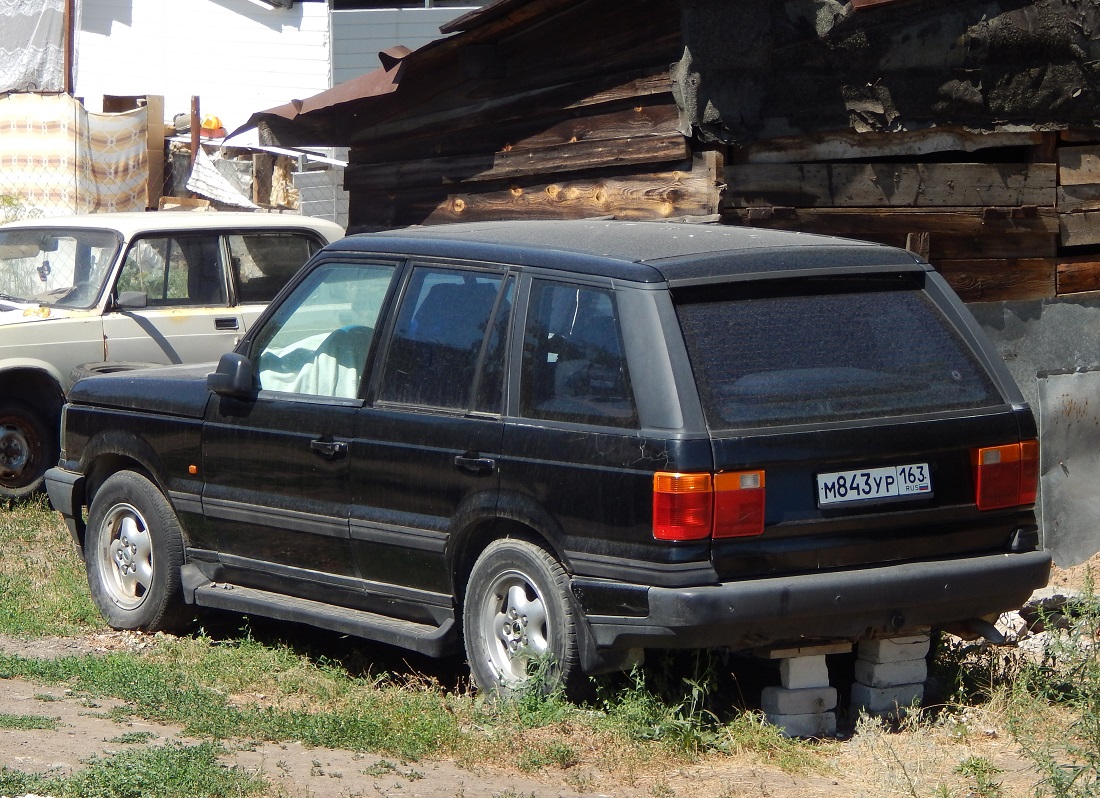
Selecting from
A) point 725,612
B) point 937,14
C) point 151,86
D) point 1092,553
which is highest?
point 151,86

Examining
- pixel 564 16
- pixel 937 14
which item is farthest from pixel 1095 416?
pixel 564 16

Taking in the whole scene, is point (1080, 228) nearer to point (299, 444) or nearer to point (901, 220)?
point (901, 220)

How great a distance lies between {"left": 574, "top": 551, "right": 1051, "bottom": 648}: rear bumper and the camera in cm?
442

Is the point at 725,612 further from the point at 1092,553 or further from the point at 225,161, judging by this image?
the point at 225,161

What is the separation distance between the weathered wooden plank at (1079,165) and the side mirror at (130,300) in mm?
5947

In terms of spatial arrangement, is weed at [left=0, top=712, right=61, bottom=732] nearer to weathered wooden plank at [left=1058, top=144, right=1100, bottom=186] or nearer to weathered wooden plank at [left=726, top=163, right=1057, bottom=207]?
weathered wooden plank at [left=726, top=163, right=1057, bottom=207]

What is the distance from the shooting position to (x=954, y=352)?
16.3ft

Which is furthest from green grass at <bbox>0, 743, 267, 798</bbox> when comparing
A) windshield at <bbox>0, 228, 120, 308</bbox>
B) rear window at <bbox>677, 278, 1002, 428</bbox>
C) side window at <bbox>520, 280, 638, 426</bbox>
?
windshield at <bbox>0, 228, 120, 308</bbox>

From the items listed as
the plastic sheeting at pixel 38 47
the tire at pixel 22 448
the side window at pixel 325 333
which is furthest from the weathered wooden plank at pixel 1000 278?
the plastic sheeting at pixel 38 47

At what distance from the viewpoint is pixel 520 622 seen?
16.4ft

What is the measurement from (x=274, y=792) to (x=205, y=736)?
78 centimetres

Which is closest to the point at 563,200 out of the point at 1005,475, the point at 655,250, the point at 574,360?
the point at 655,250

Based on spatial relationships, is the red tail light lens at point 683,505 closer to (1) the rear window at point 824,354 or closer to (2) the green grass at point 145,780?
(1) the rear window at point 824,354

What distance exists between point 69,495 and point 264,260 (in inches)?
143
